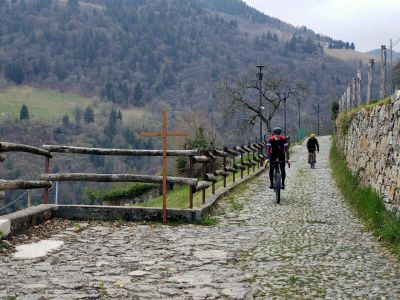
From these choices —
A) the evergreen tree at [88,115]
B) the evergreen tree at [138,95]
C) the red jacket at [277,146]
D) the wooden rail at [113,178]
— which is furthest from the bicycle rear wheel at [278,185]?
the evergreen tree at [138,95]

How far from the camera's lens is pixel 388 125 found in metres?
9.62

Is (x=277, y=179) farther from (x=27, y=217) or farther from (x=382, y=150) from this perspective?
(x=27, y=217)

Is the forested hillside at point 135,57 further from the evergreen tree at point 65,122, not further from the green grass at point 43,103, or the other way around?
the evergreen tree at point 65,122

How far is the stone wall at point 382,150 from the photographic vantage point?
866 centimetres

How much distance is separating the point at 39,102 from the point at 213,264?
160062 mm

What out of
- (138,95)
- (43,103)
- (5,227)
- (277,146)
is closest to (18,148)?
(5,227)

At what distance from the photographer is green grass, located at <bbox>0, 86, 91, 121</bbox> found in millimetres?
143125

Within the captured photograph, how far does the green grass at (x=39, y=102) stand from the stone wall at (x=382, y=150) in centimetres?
12924

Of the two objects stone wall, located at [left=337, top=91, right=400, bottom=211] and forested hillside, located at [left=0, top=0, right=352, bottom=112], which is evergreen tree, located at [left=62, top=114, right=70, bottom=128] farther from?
stone wall, located at [left=337, top=91, right=400, bottom=211]

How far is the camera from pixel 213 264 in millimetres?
6328

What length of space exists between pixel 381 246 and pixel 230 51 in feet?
556

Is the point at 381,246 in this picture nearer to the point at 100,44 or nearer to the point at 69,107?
the point at 69,107

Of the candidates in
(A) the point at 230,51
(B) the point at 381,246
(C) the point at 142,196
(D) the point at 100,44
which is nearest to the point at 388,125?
→ (B) the point at 381,246

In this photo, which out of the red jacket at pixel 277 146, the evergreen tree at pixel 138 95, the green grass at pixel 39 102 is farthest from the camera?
the evergreen tree at pixel 138 95
